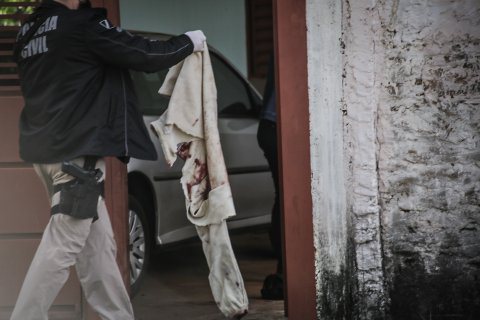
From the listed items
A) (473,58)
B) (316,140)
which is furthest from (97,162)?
(473,58)

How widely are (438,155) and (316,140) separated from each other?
686 mm

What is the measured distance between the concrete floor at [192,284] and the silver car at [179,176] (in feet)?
0.83

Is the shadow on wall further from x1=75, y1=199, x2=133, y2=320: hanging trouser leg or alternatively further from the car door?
the car door

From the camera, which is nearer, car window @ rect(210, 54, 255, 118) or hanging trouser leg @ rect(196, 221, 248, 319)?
hanging trouser leg @ rect(196, 221, 248, 319)

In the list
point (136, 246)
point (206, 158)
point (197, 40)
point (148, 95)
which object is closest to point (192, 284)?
point (136, 246)

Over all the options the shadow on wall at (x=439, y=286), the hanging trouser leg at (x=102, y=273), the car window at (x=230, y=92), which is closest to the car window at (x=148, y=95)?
the car window at (x=230, y=92)

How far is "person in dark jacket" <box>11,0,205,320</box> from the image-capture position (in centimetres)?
476

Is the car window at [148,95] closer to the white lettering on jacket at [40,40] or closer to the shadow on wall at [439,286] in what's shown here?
the white lettering on jacket at [40,40]

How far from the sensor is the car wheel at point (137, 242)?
6.51 meters

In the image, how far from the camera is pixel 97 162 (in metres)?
4.88

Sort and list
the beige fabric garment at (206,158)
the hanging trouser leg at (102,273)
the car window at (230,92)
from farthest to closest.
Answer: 1. the car window at (230,92)
2. the beige fabric garment at (206,158)
3. the hanging trouser leg at (102,273)

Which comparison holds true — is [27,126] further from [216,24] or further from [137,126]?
[216,24]

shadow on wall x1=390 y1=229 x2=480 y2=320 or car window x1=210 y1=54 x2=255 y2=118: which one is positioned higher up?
car window x1=210 y1=54 x2=255 y2=118

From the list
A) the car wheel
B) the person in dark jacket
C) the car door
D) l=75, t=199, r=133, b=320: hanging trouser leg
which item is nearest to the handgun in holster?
the person in dark jacket
